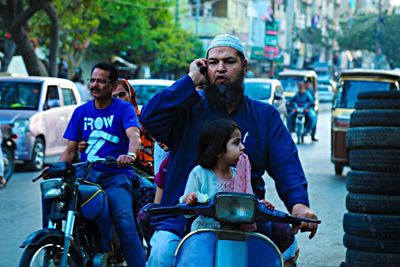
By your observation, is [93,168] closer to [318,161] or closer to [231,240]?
[231,240]

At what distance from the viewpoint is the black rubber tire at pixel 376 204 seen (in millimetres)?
8109

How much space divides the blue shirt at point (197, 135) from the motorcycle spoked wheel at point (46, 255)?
61.4 inches

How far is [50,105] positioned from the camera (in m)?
19.0

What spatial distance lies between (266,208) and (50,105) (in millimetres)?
15115

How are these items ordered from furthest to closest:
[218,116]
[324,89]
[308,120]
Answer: [324,89]
[308,120]
[218,116]

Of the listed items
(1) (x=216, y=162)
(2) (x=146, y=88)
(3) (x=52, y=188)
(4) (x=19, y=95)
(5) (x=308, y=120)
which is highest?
(1) (x=216, y=162)

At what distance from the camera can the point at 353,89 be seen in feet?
60.6

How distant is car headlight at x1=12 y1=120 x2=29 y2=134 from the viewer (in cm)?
1772

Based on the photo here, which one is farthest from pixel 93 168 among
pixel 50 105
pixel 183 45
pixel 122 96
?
pixel 183 45

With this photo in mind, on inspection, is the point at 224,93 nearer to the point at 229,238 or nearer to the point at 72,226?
the point at 229,238

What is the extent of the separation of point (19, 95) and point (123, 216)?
11.8 meters

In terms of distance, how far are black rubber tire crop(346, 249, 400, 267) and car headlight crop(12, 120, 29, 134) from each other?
10.5m

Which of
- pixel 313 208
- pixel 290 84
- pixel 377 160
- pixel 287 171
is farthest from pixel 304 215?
pixel 290 84

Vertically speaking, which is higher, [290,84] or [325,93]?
[290,84]
